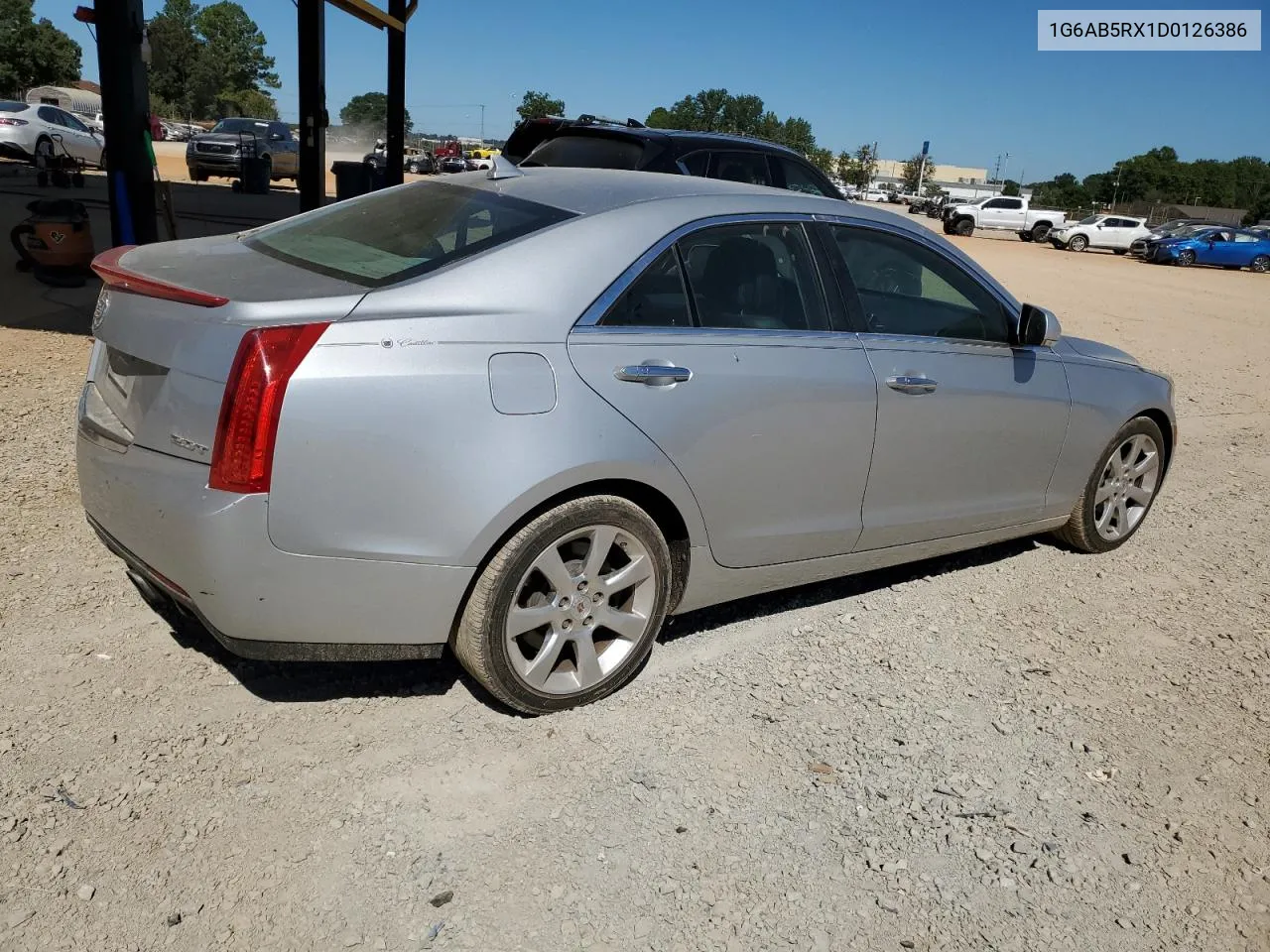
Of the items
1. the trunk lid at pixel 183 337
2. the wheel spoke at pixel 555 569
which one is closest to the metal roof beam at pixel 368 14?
the trunk lid at pixel 183 337

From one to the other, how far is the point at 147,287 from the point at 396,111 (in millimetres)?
14755

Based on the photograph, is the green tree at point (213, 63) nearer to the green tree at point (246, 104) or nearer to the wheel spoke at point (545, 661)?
the green tree at point (246, 104)

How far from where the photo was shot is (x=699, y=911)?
98.8 inches

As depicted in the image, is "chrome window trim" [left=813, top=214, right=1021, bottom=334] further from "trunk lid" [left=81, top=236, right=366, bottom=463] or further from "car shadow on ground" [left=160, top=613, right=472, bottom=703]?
"car shadow on ground" [left=160, top=613, right=472, bottom=703]

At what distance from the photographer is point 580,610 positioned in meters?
3.21

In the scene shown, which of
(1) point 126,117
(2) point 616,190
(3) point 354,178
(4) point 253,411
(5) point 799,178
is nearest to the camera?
(4) point 253,411

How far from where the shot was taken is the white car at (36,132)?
2519 cm

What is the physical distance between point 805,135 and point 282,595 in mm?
149482

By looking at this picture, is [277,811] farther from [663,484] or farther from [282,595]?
[663,484]

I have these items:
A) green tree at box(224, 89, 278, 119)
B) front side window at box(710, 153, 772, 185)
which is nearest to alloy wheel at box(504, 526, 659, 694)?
front side window at box(710, 153, 772, 185)

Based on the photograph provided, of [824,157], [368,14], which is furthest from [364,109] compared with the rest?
[368,14]

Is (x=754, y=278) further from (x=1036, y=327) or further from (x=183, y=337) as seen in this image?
(x=183, y=337)

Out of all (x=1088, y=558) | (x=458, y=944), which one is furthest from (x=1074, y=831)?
(x=1088, y=558)

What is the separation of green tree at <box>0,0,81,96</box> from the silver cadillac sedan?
9116 centimetres
